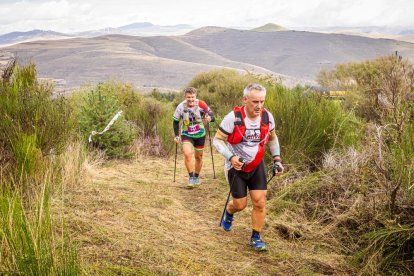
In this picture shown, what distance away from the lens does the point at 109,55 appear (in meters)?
177

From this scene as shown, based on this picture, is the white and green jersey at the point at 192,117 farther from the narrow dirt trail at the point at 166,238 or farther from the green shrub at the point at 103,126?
the green shrub at the point at 103,126

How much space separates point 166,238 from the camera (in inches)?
188

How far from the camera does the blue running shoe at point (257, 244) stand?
480 centimetres

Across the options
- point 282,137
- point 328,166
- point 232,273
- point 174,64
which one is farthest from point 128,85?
point 174,64

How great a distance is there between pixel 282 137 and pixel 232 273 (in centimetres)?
357

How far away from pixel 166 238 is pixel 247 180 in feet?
3.76

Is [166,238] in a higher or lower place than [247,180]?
lower

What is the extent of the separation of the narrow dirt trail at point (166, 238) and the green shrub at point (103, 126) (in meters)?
2.53

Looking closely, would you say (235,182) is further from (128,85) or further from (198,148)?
(128,85)

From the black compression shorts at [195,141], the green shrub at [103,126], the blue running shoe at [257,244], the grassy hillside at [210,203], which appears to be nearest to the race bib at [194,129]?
the black compression shorts at [195,141]

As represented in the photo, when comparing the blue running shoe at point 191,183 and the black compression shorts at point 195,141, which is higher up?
the black compression shorts at point 195,141

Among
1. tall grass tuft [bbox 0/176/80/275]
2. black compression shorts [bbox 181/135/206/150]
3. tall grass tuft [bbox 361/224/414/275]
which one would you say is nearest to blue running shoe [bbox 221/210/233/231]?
tall grass tuft [bbox 361/224/414/275]

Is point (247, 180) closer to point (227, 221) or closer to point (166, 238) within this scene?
point (227, 221)

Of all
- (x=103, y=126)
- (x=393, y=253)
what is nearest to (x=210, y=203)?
(x=393, y=253)
